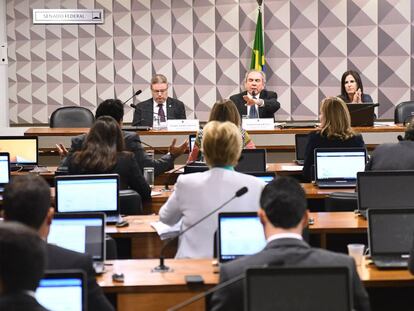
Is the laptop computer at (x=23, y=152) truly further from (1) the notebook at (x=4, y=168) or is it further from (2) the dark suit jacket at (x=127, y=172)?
(2) the dark suit jacket at (x=127, y=172)

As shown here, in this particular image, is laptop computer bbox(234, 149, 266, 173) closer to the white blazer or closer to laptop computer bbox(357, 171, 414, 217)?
laptop computer bbox(357, 171, 414, 217)

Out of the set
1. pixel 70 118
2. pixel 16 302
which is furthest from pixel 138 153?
pixel 16 302

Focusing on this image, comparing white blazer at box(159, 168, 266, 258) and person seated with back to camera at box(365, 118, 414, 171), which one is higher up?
person seated with back to camera at box(365, 118, 414, 171)

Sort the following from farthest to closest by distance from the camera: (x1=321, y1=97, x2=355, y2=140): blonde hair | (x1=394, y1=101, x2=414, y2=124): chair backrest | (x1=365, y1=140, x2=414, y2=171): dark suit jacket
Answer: (x1=394, y1=101, x2=414, y2=124): chair backrest < (x1=321, y1=97, x2=355, y2=140): blonde hair < (x1=365, y1=140, x2=414, y2=171): dark suit jacket

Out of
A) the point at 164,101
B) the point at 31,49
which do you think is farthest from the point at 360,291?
the point at 31,49

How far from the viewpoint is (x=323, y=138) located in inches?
293

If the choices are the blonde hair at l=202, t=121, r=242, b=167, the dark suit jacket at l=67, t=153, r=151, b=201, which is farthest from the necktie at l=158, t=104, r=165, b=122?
the blonde hair at l=202, t=121, r=242, b=167

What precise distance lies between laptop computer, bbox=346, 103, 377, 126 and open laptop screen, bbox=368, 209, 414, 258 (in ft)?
17.2

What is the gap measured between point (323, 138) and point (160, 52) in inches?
212

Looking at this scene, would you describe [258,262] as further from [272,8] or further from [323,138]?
[272,8]

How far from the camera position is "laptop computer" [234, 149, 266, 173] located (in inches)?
287

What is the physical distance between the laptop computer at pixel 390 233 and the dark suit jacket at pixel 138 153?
2.96m

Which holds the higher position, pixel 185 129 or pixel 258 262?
pixel 185 129

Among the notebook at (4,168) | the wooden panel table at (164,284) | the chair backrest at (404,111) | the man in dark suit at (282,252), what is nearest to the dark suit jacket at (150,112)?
the chair backrest at (404,111)
